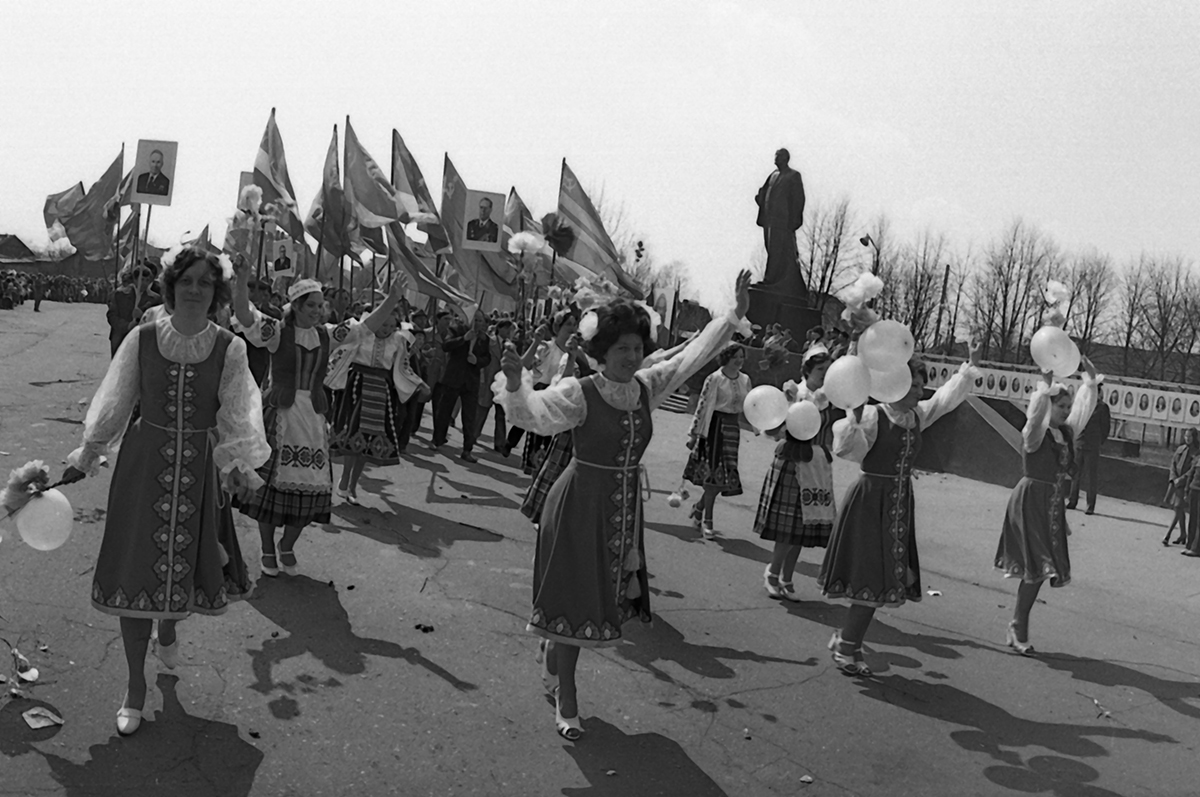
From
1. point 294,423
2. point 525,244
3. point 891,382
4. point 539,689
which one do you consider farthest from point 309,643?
point 525,244

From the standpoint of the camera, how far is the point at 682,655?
6605mm

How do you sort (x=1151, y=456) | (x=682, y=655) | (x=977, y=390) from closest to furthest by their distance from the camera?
(x=682, y=655) → (x=977, y=390) → (x=1151, y=456)

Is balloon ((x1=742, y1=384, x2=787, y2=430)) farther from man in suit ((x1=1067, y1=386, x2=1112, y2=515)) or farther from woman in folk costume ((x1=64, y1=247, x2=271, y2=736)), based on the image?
man in suit ((x1=1067, y1=386, x2=1112, y2=515))

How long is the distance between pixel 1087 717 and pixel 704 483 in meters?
4.78

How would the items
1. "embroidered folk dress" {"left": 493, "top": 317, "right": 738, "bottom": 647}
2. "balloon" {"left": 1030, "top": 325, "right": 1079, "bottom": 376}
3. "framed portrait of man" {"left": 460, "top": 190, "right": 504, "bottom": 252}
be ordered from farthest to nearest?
"framed portrait of man" {"left": 460, "top": 190, "right": 504, "bottom": 252}
"balloon" {"left": 1030, "top": 325, "right": 1079, "bottom": 376}
"embroidered folk dress" {"left": 493, "top": 317, "right": 738, "bottom": 647}

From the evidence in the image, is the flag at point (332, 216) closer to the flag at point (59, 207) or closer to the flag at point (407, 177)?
the flag at point (407, 177)

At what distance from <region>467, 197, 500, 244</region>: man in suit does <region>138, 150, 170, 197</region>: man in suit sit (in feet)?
14.9

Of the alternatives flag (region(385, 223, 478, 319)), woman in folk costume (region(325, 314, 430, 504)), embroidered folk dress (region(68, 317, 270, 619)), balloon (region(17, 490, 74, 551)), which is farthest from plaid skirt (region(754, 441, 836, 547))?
flag (region(385, 223, 478, 319))

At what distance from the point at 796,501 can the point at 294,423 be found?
3.63 meters

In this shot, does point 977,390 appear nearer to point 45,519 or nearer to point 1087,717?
point 1087,717

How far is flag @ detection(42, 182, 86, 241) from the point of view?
65.6 feet

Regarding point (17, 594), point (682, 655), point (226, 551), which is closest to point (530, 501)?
point (682, 655)

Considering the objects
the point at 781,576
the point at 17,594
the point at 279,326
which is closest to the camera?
the point at 17,594

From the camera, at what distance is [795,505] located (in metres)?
8.38
